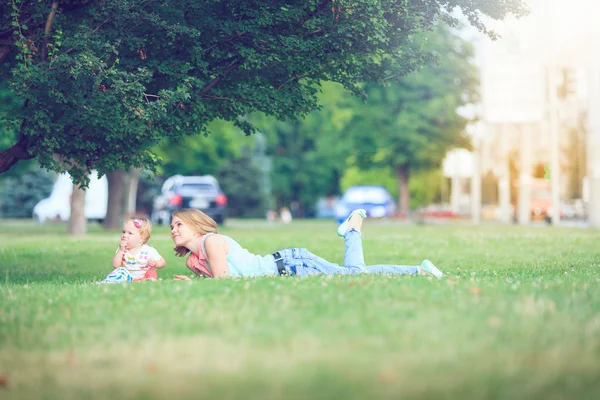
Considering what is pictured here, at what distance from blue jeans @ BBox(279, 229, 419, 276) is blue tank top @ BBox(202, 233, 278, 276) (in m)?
0.19

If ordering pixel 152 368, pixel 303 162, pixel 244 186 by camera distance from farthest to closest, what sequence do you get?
pixel 303 162 → pixel 244 186 → pixel 152 368

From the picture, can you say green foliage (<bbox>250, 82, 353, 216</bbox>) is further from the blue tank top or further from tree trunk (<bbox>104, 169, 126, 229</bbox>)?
the blue tank top

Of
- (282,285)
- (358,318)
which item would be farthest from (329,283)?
(358,318)

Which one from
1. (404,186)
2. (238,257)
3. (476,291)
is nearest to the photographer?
(476,291)

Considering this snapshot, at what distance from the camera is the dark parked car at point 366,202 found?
41.3 metres

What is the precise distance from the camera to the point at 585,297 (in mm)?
7730

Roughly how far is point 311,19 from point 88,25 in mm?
2907

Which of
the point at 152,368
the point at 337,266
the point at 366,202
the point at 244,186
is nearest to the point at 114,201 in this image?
the point at 366,202

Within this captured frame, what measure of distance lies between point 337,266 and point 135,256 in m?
2.39

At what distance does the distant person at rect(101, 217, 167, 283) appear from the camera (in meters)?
10.6

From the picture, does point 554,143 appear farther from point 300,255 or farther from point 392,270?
point 300,255

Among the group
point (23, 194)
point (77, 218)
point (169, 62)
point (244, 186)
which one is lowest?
point (77, 218)

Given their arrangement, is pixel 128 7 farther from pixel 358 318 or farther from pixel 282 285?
pixel 358 318

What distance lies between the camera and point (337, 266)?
10633 millimetres
